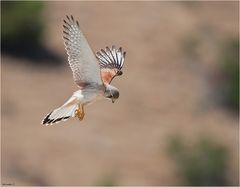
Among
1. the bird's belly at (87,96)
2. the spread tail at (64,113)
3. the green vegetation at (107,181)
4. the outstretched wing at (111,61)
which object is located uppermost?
the outstretched wing at (111,61)

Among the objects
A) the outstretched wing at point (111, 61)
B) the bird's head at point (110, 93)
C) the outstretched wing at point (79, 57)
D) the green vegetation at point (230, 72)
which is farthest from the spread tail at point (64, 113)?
the green vegetation at point (230, 72)

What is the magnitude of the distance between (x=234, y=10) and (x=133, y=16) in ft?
14.5

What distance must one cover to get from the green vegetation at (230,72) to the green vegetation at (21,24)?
6.10m

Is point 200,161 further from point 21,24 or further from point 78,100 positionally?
point 78,100

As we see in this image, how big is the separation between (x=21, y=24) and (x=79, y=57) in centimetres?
2402

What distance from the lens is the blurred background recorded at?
2727cm

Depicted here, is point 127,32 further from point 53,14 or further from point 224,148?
point 224,148

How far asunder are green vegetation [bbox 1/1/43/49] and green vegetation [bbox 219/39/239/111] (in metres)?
6.10

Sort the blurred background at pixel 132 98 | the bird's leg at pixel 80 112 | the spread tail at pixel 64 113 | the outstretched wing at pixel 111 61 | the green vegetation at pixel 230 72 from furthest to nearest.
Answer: the green vegetation at pixel 230 72 → the blurred background at pixel 132 98 → the outstretched wing at pixel 111 61 → the spread tail at pixel 64 113 → the bird's leg at pixel 80 112

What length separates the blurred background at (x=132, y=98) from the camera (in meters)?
27.3

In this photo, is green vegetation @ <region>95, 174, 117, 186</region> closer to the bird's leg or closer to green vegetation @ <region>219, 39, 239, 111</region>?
green vegetation @ <region>219, 39, 239, 111</region>

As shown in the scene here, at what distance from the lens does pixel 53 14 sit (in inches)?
1369

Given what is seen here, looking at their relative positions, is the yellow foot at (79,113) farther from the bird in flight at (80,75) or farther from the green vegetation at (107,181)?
the green vegetation at (107,181)

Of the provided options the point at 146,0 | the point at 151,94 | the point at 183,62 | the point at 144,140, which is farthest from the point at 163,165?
the point at 146,0
